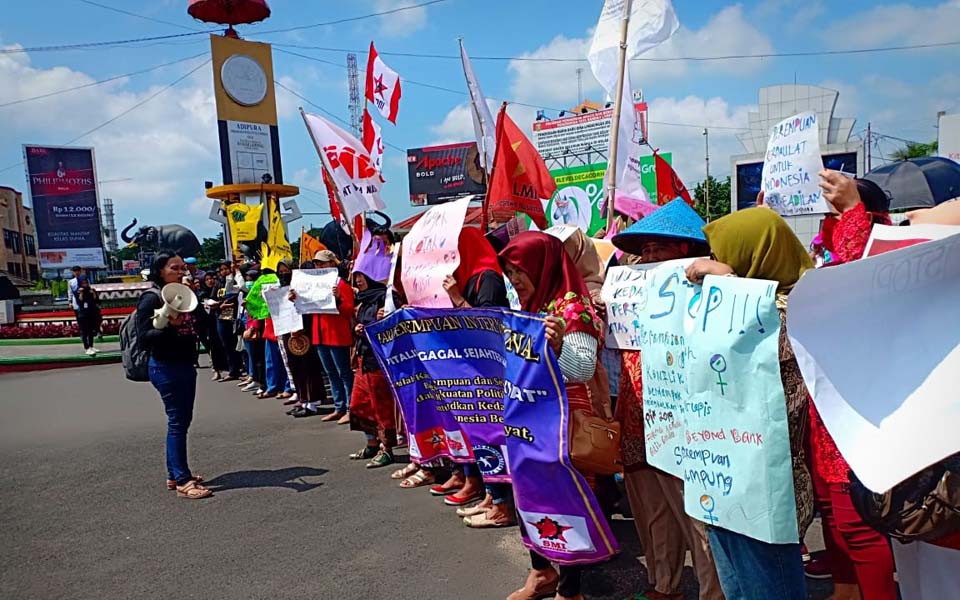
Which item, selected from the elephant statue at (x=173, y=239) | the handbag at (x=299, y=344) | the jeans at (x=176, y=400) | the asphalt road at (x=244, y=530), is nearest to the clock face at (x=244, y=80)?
the elephant statue at (x=173, y=239)

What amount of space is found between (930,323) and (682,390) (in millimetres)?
765

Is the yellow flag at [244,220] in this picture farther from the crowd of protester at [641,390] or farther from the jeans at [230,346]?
the crowd of protester at [641,390]

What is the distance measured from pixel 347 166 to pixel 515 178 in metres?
1.95

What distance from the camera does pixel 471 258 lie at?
3967mm

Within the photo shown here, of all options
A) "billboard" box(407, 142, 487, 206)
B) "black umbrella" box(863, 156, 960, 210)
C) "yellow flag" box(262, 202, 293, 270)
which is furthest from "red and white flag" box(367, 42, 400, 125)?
"billboard" box(407, 142, 487, 206)

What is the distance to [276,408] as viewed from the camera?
26.5ft

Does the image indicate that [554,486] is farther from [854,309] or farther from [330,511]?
[330,511]

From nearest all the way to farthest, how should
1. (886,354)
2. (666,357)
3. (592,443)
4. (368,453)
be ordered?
(886,354), (666,357), (592,443), (368,453)

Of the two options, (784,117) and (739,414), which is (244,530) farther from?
(784,117)

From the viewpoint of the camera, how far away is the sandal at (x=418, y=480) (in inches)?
192

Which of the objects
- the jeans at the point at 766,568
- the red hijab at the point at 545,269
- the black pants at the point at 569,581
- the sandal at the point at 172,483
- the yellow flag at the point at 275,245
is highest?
the yellow flag at the point at 275,245

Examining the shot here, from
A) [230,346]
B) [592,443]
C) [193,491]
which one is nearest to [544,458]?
[592,443]

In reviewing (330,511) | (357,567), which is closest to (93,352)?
(330,511)

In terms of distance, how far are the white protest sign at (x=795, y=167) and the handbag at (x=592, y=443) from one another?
8.74ft
